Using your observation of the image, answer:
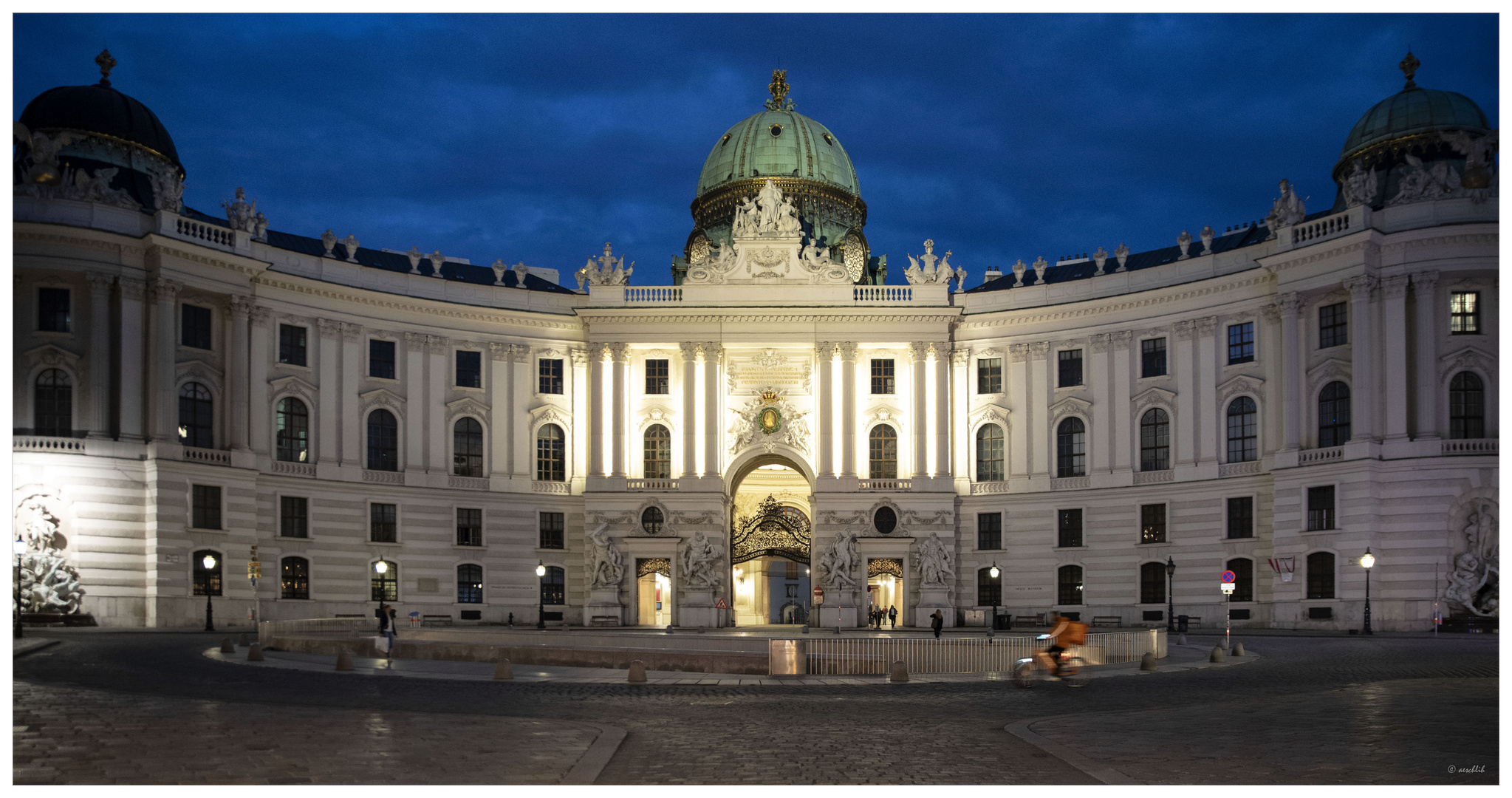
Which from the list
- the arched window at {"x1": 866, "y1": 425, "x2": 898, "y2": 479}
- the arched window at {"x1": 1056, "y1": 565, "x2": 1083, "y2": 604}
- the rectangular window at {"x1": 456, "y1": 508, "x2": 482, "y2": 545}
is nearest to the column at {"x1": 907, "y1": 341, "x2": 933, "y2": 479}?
the arched window at {"x1": 866, "y1": 425, "x2": 898, "y2": 479}

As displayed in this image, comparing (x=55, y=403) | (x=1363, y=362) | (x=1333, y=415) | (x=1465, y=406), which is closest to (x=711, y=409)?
(x=1333, y=415)

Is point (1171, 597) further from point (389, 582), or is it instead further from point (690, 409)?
point (389, 582)

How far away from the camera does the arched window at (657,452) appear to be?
67.9 metres

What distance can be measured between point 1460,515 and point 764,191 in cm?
3360

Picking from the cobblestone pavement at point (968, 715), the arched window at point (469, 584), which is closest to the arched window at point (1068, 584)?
the arched window at point (469, 584)

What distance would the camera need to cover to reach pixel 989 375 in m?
69.1

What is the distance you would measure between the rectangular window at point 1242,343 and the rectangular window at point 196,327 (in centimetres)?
4443

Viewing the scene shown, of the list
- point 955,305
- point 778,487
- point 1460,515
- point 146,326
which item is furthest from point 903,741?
point 778,487

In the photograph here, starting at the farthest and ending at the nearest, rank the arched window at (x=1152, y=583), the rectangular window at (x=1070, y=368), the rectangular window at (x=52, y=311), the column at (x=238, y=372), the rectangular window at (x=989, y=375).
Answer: the rectangular window at (x=989, y=375)
the rectangular window at (x=1070, y=368)
the arched window at (x=1152, y=583)
the column at (x=238, y=372)
the rectangular window at (x=52, y=311)

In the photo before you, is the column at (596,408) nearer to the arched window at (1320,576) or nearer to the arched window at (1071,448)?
the arched window at (1071,448)

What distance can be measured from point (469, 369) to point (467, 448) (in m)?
3.80

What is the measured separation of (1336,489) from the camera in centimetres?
5600

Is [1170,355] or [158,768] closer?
[158,768]

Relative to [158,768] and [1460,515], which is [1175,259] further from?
[158,768]
